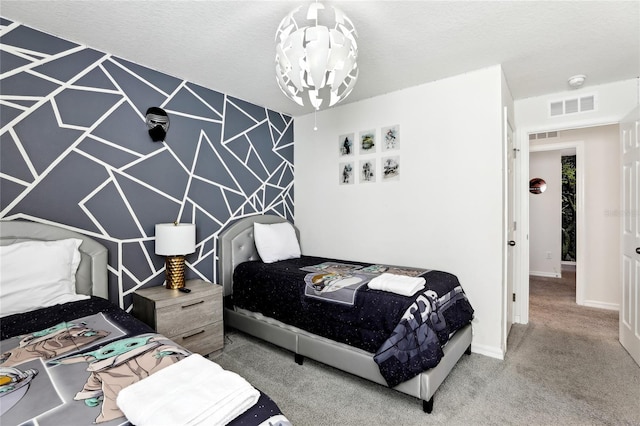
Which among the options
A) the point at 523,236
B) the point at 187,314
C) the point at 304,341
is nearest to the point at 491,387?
the point at 304,341

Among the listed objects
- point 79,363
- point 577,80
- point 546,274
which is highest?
point 577,80

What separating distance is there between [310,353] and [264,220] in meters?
1.68

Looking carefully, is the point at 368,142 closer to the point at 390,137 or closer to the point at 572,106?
the point at 390,137

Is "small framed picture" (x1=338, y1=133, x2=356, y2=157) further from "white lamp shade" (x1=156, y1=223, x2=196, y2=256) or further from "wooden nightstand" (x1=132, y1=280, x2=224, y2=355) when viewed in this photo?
"wooden nightstand" (x1=132, y1=280, x2=224, y2=355)

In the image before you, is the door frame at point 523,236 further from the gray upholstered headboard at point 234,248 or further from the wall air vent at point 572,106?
the gray upholstered headboard at point 234,248

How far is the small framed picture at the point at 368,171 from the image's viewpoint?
11.3ft

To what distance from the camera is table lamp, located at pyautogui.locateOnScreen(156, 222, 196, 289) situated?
2557 mm

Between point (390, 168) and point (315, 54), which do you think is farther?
point (390, 168)

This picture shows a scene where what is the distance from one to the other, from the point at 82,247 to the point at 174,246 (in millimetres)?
604

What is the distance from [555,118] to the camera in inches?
130

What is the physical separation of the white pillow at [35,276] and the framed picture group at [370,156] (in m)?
2.64

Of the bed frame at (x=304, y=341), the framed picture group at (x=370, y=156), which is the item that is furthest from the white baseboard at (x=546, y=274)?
the framed picture group at (x=370, y=156)

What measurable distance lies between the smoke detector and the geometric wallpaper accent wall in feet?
10.4

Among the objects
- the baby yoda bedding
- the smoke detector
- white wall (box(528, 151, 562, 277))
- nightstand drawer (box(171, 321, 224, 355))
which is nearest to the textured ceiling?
the smoke detector
